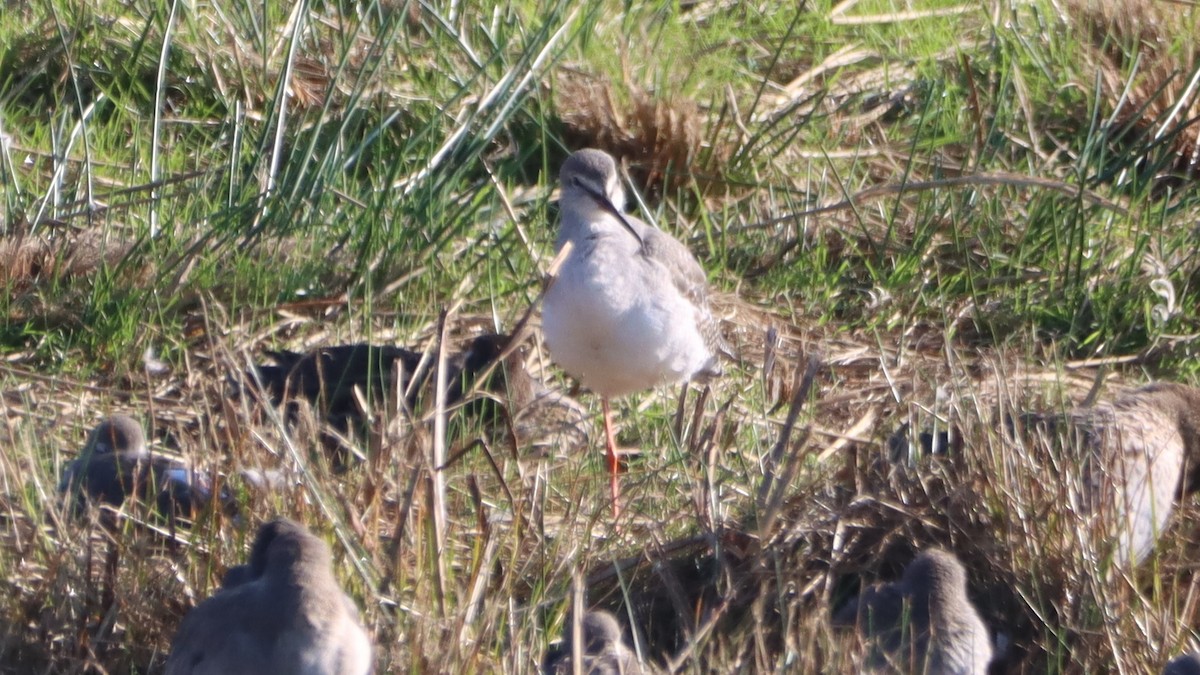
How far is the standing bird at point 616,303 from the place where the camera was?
5.46m

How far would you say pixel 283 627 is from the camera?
10.7 ft

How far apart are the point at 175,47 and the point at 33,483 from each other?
371 centimetres

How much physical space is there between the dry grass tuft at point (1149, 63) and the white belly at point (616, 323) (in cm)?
225

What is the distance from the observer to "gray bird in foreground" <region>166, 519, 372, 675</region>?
3.24 m

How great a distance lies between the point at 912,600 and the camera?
3838 millimetres

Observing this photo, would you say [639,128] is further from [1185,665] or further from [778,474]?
[1185,665]

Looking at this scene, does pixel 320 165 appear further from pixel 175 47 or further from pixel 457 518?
pixel 457 518

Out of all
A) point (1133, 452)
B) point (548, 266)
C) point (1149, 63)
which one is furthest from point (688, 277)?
point (1149, 63)

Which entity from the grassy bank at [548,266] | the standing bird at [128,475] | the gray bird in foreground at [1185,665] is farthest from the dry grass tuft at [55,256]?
the gray bird in foreground at [1185,665]

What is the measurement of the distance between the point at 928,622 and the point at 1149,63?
495 centimetres

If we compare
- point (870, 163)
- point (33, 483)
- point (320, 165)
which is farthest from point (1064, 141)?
point (33, 483)

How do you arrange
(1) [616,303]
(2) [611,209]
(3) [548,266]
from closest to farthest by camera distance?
1. (1) [616,303]
2. (2) [611,209]
3. (3) [548,266]

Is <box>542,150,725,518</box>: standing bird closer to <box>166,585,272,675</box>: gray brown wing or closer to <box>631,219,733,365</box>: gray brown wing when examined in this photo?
<box>631,219,733,365</box>: gray brown wing

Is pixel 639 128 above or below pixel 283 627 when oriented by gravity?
above
